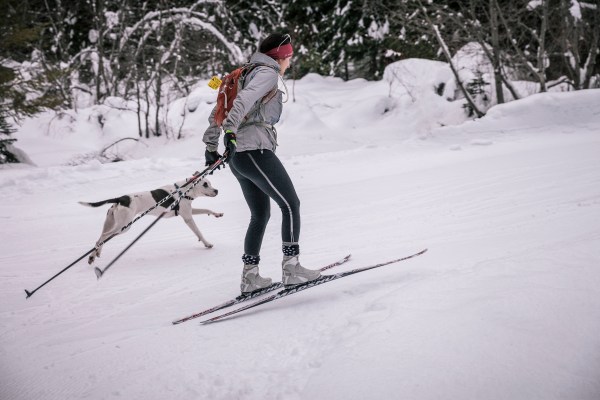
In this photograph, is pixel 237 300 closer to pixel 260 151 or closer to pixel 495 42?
pixel 260 151

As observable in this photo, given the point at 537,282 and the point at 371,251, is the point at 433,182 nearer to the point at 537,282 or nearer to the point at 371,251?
the point at 371,251

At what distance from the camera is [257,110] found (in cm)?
287

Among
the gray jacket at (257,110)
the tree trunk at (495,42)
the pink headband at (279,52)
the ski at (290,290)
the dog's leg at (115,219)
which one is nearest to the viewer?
the gray jacket at (257,110)

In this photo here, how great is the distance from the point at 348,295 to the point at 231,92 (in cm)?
172

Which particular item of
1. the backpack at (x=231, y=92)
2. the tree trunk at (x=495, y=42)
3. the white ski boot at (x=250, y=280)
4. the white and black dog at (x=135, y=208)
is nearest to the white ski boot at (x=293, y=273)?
the white ski boot at (x=250, y=280)

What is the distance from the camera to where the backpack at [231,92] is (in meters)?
2.88

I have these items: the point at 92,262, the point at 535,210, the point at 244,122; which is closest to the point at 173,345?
the point at 244,122

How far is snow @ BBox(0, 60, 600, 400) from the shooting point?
1904mm

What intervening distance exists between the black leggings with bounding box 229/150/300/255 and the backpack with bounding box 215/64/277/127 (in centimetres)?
33

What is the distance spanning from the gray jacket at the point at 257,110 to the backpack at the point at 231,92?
39 mm

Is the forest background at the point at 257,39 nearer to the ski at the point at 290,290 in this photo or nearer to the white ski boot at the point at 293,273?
the ski at the point at 290,290

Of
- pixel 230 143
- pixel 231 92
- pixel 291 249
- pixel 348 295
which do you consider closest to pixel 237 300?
pixel 291 249

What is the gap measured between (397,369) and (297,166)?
851 centimetres

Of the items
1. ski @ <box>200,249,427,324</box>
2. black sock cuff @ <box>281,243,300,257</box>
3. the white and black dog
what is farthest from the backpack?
the white and black dog
